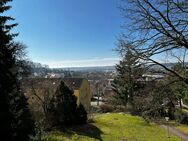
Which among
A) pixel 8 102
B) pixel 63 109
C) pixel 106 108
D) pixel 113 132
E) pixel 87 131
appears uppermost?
pixel 8 102

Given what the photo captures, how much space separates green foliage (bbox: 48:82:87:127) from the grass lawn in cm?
141

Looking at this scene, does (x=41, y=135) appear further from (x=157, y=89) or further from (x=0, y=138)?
(x=157, y=89)

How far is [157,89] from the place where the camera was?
26.0 ft

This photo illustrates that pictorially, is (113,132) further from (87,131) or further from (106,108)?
(106,108)

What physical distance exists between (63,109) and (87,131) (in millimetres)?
3310

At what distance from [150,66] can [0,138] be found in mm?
8762

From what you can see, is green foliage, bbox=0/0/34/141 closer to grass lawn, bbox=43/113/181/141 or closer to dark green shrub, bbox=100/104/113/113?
grass lawn, bbox=43/113/181/141

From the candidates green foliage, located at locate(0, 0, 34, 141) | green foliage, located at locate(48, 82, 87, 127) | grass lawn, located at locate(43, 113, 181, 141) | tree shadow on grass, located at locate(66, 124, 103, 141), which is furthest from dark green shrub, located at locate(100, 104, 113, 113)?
green foliage, located at locate(0, 0, 34, 141)

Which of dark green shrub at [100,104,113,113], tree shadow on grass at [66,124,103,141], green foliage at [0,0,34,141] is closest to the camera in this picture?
green foliage at [0,0,34,141]

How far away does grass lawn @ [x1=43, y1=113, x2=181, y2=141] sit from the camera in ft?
76.5

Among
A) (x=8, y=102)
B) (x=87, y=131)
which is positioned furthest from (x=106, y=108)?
(x=8, y=102)

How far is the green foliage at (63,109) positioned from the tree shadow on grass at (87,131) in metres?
1.12

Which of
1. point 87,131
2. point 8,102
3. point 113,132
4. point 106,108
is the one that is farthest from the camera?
point 106,108

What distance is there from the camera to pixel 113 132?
26.9 m
